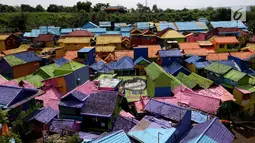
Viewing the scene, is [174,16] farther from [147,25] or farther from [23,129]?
[23,129]

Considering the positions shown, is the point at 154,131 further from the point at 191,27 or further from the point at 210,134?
the point at 191,27

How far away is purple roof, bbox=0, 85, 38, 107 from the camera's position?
61.8 ft

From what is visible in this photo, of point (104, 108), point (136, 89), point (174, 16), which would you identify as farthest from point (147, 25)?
point (104, 108)

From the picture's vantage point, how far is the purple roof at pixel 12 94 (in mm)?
18844

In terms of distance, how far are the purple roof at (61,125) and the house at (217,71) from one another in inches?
691

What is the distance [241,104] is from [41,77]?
886 inches

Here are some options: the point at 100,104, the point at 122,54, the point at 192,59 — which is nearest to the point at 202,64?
the point at 192,59

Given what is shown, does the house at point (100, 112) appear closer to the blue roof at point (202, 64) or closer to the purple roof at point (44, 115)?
the purple roof at point (44, 115)

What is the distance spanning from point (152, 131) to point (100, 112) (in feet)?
15.0

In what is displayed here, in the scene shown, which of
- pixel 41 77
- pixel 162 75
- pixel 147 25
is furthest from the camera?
pixel 147 25

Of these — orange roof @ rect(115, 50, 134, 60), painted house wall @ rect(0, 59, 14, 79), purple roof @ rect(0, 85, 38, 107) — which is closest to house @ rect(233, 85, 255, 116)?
orange roof @ rect(115, 50, 134, 60)

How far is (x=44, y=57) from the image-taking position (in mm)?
37031

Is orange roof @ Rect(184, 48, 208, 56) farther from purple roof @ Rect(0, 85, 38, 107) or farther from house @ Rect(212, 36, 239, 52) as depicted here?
purple roof @ Rect(0, 85, 38, 107)

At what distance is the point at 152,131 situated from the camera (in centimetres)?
1672
